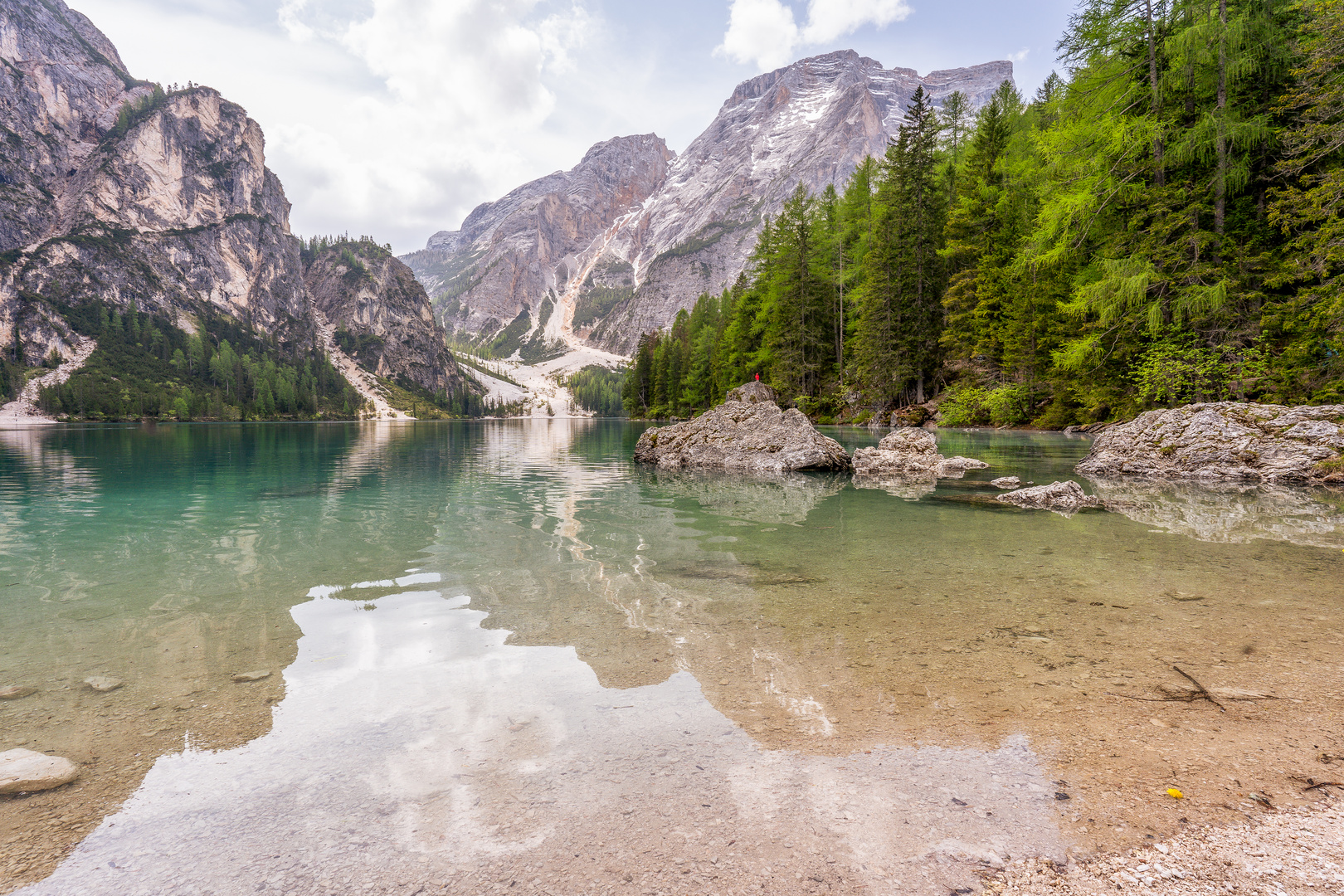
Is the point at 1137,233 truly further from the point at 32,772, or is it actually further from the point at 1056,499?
the point at 32,772

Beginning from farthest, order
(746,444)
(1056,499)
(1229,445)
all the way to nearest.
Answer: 1. (746,444)
2. (1229,445)
3. (1056,499)

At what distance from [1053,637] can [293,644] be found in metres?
6.31

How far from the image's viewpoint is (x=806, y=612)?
5281 millimetres

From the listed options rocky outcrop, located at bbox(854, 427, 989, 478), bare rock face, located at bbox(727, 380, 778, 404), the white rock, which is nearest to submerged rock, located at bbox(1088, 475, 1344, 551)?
rocky outcrop, located at bbox(854, 427, 989, 478)

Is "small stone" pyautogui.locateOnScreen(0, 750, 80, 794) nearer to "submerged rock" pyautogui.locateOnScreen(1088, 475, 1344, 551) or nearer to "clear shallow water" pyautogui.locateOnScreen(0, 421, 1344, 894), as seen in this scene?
"clear shallow water" pyautogui.locateOnScreen(0, 421, 1344, 894)

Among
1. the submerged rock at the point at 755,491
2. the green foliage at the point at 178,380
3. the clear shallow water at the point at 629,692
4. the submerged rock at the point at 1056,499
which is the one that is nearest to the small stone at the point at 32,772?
the clear shallow water at the point at 629,692

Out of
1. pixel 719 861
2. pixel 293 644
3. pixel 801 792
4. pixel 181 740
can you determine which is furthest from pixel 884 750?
pixel 293 644

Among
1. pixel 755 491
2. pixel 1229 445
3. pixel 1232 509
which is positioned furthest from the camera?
pixel 755 491

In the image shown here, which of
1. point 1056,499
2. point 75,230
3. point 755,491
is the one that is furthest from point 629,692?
point 75,230

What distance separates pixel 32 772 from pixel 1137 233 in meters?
25.6

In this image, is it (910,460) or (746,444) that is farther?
(746,444)

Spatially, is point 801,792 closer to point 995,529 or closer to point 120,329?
point 995,529

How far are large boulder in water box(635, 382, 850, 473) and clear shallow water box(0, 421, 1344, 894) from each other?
912 cm

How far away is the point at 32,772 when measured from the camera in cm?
283
